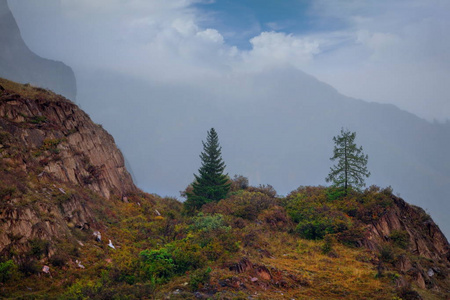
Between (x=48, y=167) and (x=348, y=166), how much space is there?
24.9 meters

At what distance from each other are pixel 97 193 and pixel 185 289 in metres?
15.1

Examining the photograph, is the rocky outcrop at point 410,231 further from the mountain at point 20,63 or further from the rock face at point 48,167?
the mountain at point 20,63

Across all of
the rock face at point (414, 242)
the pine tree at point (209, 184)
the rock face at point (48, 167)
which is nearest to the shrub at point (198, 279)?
the rock face at point (48, 167)

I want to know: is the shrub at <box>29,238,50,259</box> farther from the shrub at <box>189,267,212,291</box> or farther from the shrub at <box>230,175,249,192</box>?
the shrub at <box>230,175,249,192</box>

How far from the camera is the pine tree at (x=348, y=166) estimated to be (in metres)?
26.9

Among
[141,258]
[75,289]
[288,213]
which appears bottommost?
[75,289]

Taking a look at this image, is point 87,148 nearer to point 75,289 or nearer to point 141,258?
point 141,258

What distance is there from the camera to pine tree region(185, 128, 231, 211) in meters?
30.7

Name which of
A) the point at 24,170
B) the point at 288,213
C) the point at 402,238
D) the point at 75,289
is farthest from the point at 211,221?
the point at 402,238

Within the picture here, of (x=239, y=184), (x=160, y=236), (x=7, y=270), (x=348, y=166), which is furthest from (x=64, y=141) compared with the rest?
(x=348, y=166)

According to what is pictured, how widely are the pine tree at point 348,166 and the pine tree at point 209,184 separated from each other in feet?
37.5

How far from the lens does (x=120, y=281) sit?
1237 cm

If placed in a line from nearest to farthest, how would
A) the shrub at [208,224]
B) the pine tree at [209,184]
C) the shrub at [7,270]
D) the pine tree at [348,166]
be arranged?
the shrub at [7,270] < the shrub at [208,224] < the pine tree at [348,166] < the pine tree at [209,184]

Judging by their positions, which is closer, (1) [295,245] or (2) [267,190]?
(1) [295,245]
